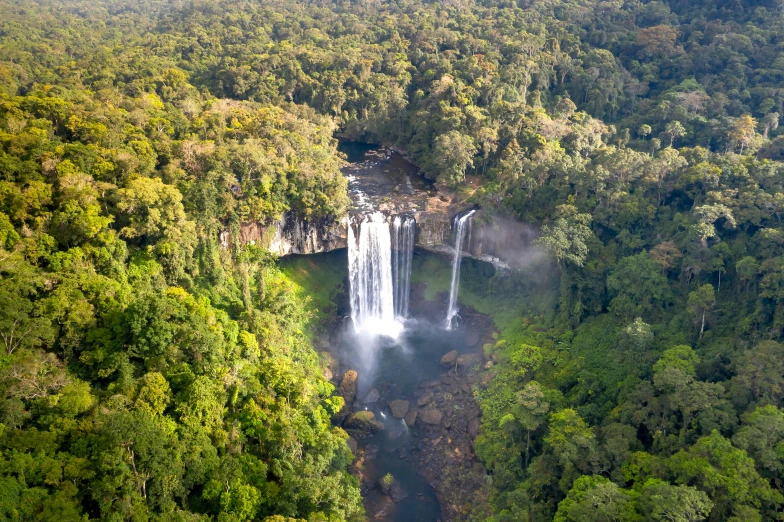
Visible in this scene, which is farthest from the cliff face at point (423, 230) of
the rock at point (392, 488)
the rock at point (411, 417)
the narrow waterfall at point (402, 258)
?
the rock at point (392, 488)

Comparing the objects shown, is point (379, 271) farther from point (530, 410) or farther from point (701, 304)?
point (701, 304)

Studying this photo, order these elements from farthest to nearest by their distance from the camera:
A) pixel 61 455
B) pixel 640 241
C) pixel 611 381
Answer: pixel 640 241, pixel 611 381, pixel 61 455

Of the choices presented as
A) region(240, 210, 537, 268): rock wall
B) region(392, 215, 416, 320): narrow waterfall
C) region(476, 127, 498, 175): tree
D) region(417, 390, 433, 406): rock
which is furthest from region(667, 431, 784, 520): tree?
region(476, 127, 498, 175): tree

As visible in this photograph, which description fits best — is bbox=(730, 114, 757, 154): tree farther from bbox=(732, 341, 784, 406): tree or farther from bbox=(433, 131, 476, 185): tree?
bbox=(732, 341, 784, 406): tree

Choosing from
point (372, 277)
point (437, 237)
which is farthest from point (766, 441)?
point (372, 277)

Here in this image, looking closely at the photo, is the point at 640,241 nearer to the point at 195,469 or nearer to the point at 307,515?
the point at 307,515

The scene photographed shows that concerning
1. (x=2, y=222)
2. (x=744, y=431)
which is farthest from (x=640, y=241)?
(x=2, y=222)
